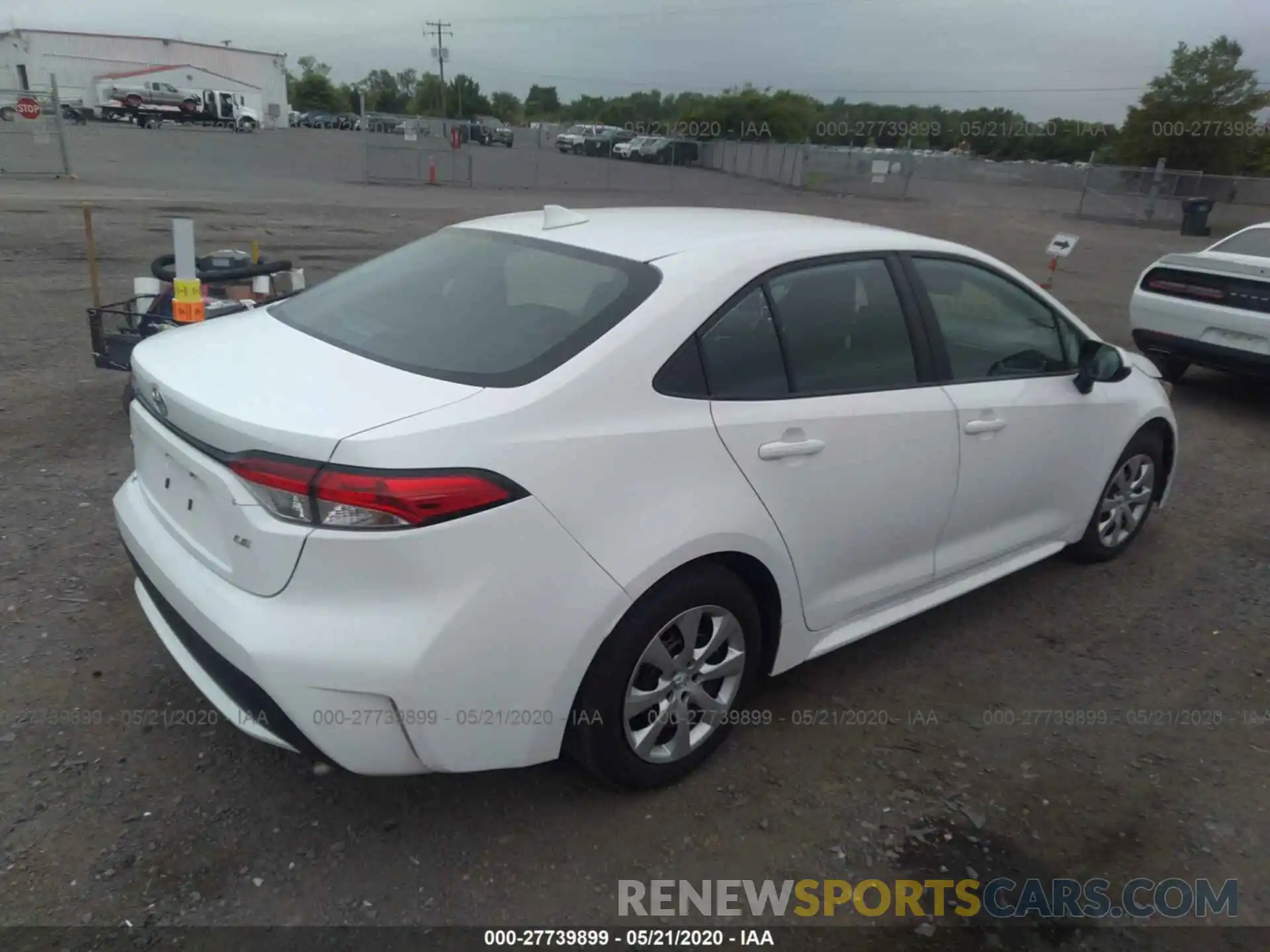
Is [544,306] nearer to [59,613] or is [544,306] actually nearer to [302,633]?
[302,633]

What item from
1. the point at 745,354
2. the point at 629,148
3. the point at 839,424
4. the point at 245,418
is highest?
the point at 745,354

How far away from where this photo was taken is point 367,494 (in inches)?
87.4

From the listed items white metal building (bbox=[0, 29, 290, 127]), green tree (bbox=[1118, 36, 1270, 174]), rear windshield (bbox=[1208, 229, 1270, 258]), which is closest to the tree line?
green tree (bbox=[1118, 36, 1270, 174])

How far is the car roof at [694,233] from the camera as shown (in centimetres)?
311

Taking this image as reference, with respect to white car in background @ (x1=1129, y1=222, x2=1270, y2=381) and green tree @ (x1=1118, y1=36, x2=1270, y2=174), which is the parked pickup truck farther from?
white car in background @ (x1=1129, y1=222, x2=1270, y2=381)

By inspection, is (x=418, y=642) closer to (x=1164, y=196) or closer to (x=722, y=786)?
(x=722, y=786)

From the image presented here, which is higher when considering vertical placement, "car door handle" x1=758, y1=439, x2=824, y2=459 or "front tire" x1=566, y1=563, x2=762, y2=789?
"car door handle" x1=758, y1=439, x2=824, y2=459

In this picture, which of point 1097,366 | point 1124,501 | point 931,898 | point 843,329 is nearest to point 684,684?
point 931,898

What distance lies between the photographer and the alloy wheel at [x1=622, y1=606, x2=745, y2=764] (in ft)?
9.07

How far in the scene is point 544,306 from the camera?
9.50 ft

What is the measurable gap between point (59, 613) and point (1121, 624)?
14.7 feet

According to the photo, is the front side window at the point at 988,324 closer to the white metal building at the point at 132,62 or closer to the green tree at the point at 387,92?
the white metal building at the point at 132,62

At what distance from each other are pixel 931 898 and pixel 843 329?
180cm

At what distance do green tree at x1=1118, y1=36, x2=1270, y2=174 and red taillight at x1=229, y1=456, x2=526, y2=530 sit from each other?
137ft
